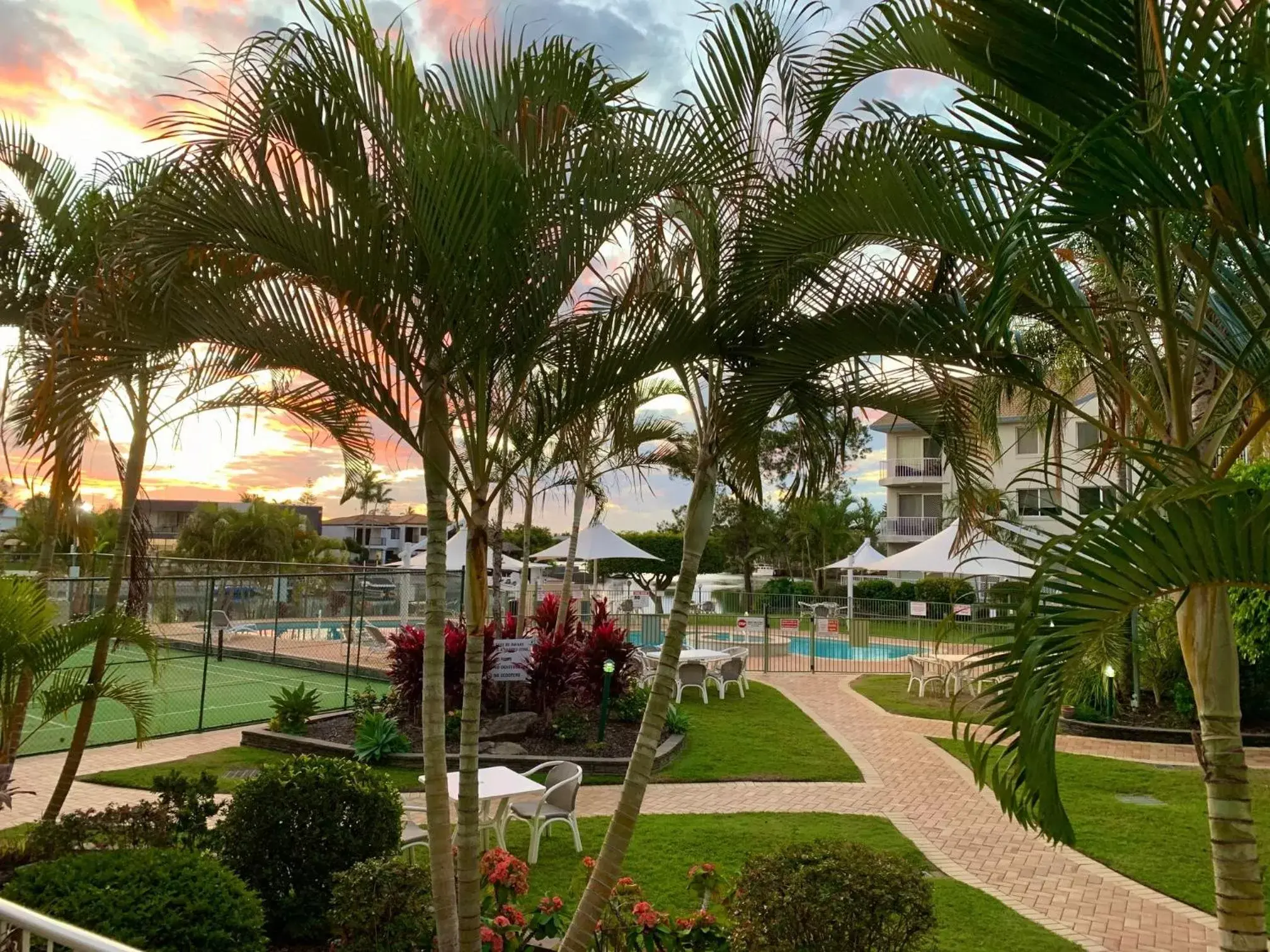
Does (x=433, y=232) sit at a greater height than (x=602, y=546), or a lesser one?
greater

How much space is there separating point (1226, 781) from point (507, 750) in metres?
8.86

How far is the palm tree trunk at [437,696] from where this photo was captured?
3.78 m

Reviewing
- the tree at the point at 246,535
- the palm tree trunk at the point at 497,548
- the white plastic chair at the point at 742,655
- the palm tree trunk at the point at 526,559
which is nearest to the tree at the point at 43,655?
the palm tree trunk at the point at 497,548

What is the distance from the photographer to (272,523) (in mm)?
39125

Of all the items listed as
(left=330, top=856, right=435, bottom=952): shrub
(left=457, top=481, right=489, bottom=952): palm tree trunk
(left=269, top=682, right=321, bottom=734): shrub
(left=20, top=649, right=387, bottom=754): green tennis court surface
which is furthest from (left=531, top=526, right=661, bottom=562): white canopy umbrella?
(left=457, top=481, right=489, bottom=952): palm tree trunk

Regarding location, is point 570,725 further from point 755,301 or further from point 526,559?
point 755,301

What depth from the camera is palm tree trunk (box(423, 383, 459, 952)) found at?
12.4 ft

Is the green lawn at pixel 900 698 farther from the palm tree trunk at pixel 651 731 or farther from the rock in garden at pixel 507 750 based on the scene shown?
the palm tree trunk at pixel 651 731

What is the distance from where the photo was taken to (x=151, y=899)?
Answer: 13.4 ft

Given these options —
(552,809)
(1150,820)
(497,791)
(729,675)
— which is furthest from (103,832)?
(729,675)

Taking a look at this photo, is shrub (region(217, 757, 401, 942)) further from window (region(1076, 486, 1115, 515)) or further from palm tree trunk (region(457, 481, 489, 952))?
window (region(1076, 486, 1115, 515))

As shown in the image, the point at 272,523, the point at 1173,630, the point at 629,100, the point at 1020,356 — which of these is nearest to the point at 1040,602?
the point at 1020,356

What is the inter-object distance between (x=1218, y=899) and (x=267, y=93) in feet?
14.3

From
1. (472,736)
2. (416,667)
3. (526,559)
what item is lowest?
(416,667)
